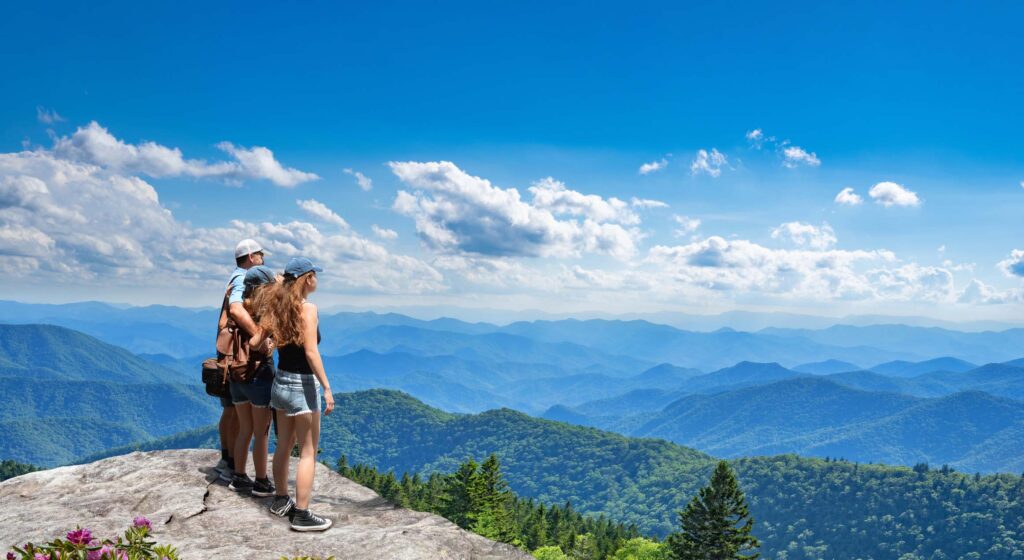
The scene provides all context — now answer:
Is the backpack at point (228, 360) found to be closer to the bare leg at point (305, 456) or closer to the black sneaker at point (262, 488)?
the bare leg at point (305, 456)

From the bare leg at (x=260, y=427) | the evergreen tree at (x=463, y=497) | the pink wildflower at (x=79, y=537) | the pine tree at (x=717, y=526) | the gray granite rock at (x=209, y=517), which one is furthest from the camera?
the evergreen tree at (x=463, y=497)

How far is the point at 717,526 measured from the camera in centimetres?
4000

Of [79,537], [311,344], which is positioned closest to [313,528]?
[311,344]

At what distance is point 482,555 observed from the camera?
7910 mm

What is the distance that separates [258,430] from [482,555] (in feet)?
13.3

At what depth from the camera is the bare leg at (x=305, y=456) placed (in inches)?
322

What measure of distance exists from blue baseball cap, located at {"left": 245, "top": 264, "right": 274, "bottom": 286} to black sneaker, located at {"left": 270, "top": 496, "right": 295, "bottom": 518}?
3286 mm

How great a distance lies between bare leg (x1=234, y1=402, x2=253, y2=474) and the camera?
962 cm

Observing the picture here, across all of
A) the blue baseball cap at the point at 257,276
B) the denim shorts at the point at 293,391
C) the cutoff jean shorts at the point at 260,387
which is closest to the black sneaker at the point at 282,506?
the cutoff jean shorts at the point at 260,387

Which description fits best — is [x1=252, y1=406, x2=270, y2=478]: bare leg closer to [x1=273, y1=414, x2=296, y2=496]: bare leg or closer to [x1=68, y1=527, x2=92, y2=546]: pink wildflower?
[x1=273, y1=414, x2=296, y2=496]: bare leg

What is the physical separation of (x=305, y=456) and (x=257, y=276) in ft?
9.46

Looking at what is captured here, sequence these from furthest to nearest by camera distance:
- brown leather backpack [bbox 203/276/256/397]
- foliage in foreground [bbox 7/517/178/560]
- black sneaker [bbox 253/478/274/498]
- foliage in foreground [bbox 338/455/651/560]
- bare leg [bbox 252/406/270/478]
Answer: foliage in foreground [bbox 338/455/651/560] → black sneaker [bbox 253/478/274/498] → bare leg [bbox 252/406/270/478] → brown leather backpack [bbox 203/276/256/397] → foliage in foreground [bbox 7/517/178/560]

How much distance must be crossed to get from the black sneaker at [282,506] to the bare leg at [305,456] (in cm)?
70

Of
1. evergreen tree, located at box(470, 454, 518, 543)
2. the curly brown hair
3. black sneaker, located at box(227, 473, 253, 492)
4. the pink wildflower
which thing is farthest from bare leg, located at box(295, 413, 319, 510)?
evergreen tree, located at box(470, 454, 518, 543)
